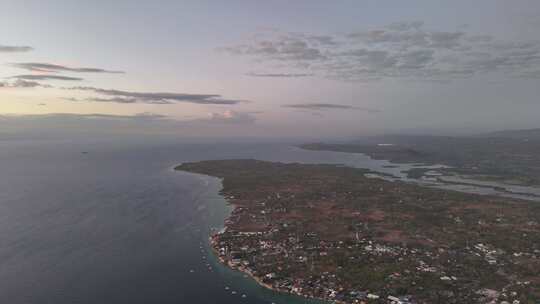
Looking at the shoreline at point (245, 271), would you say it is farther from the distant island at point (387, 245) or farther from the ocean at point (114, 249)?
the ocean at point (114, 249)

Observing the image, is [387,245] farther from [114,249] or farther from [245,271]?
[114,249]

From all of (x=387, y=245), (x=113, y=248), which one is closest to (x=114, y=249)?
(x=113, y=248)

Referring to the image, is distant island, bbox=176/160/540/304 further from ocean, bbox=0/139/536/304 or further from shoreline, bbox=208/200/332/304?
ocean, bbox=0/139/536/304

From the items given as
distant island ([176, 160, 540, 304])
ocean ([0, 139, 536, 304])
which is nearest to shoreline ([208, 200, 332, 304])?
distant island ([176, 160, 540, 304])

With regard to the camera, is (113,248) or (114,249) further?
(113,248)

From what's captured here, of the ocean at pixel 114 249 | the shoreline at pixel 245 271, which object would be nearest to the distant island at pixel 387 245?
the shoreline at pixel 245 271

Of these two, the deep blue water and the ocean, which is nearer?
the ocean

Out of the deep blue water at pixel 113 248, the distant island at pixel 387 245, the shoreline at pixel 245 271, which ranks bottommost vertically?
the deep blue water at pixel 113 248

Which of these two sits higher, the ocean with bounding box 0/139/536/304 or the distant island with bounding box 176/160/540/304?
the distant island with bounding box 176/160/540/304
